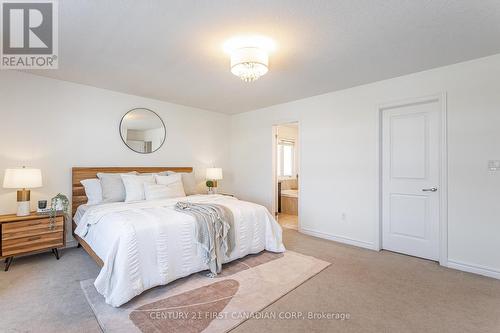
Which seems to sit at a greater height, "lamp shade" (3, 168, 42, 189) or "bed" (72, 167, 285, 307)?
"lamp shade" (3, 168, 42, 189)

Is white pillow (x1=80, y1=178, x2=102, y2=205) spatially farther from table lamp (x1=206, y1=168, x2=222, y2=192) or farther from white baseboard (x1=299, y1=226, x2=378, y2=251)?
white baseboard (x1=299, y1=226, x2=378, y2=251)

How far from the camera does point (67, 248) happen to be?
352 centimetres

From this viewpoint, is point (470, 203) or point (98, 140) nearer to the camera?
point (470, 203)

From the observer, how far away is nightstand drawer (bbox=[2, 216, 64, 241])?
2.74m

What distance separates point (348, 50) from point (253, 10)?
3.90 ft

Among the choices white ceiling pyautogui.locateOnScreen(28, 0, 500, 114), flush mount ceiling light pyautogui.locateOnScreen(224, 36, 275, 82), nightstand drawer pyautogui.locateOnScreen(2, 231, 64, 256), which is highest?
white ceiling pyautogui.locateOnScreen(28, 0, 500, 114)

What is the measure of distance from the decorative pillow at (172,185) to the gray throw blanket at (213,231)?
2.74ft

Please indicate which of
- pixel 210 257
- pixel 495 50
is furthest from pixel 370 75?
pixel 210 257

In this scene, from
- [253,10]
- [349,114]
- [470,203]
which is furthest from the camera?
[349,114]

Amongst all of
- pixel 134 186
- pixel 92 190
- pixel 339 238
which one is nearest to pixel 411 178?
pixel 339 238

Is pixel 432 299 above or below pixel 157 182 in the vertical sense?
below

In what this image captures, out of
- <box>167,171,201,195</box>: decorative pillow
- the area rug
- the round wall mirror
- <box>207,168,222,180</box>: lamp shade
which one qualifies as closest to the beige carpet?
the area rug

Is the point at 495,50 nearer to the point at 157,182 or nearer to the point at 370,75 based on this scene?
the point at 370,75

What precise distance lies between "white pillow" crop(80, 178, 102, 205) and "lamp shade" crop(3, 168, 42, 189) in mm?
607
